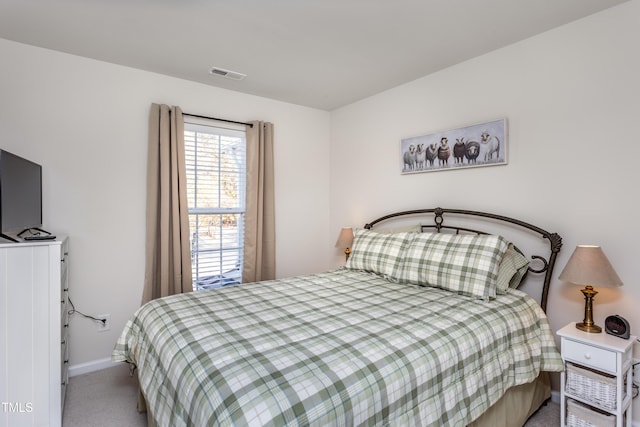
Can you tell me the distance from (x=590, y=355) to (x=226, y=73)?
3245 mm

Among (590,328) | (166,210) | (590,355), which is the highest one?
(166,210)

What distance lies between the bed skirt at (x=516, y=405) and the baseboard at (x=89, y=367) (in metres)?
0.88

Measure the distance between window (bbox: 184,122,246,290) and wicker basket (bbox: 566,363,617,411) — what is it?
9.04 ft

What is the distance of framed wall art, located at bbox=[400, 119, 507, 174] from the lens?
2.48 meters

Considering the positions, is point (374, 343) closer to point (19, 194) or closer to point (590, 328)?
point (590, 328)

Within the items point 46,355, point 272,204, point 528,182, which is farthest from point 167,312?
point 528,182

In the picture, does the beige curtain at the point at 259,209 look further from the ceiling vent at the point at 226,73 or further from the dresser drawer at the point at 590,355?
the dresser drawer at the point at 590,355

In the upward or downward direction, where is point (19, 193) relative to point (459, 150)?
downward

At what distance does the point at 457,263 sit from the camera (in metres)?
2.22

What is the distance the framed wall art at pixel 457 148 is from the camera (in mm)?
2477

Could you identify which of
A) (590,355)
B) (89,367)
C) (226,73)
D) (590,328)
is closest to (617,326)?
(590,328)

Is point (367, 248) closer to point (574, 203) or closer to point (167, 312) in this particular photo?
point (574, 203)

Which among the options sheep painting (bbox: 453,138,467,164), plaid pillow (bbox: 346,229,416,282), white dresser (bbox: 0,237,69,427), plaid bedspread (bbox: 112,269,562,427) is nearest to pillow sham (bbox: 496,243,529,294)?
plaid bedspread (bbox: 112,269,562,427)

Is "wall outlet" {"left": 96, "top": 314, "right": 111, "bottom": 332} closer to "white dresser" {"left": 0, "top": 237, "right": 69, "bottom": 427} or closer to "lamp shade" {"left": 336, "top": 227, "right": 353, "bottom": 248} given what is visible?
"white dresser" {"left": 0, "top": 237, "right": 69, "bottom": 427}
